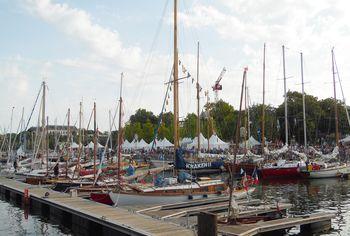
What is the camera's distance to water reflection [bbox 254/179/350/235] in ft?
83.4

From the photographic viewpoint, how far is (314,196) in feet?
Result: 110

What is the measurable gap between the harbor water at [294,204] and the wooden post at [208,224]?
8041mm

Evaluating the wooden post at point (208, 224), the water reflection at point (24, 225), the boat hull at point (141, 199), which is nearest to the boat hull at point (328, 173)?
the boat hull at point (141, 199)

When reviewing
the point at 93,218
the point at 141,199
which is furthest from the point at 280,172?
the point at 93,218

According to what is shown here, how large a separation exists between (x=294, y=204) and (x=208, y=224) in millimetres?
17258

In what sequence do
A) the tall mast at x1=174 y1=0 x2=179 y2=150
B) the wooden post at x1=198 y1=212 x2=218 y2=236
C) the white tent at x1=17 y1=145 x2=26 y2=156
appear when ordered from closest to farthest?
the wooden post at x1=198 y1=212 x2=218 y2=236
the tall mast at x1=174 y1=0 x2=179 y2=150
the white tent at x1=17 y1=145 x2=26 y2=156

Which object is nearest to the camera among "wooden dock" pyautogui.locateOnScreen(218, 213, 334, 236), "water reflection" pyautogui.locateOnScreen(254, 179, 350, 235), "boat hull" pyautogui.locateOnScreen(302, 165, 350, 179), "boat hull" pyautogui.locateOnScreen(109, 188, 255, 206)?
"wooden dock" pyautogui.locateOnScreen(218, 213, 334, 236)

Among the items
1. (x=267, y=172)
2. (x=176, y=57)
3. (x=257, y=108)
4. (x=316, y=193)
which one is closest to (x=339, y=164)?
(x=267, y=172)

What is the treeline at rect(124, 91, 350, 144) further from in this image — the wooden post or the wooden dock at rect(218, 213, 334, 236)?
the wooden post

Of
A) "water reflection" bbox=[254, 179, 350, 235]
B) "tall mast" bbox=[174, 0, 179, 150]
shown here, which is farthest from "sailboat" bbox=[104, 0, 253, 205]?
"water reflection" bbox=[254, 179, 350, 235]

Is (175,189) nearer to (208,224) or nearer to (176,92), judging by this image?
(176,92)

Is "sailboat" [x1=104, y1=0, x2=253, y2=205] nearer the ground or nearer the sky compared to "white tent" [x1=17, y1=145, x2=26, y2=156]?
nearer the ground

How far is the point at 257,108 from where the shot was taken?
106 m

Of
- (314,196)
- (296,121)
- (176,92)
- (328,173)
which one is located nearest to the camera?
(176,92)
